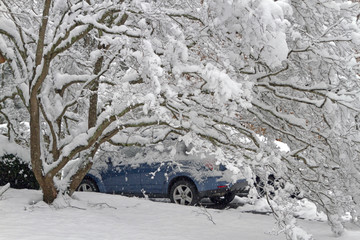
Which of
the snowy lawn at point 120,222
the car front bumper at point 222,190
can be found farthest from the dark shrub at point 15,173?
the car front bumper at point 222,190

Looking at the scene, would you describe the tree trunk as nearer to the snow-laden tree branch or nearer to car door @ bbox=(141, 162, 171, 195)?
the snow-laden tree branch

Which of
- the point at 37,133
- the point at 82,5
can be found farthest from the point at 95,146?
the point at 82,5

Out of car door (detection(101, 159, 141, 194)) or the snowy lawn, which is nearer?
the snowy lawn

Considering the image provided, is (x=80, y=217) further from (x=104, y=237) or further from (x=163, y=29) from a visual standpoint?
(x=163, y=29)

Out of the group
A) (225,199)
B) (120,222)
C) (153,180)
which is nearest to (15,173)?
(153,180)

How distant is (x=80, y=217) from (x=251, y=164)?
2892 mm

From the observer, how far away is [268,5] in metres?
3.73

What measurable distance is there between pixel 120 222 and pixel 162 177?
2891 millimetres

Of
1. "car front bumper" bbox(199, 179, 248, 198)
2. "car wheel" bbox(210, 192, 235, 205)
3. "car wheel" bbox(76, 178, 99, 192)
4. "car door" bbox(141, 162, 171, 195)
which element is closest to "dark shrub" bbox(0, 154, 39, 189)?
"car wheel" bbox(76, 178, 99, 192)

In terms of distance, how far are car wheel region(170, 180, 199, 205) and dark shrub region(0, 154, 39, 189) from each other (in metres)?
3.00

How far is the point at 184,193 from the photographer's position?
30.5 ft

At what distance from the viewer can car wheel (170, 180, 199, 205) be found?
9133mm

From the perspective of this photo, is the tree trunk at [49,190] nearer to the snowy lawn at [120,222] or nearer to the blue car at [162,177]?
the snowy lawn at [120,222]

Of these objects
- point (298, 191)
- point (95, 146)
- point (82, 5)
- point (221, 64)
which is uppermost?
point (82, 5)
